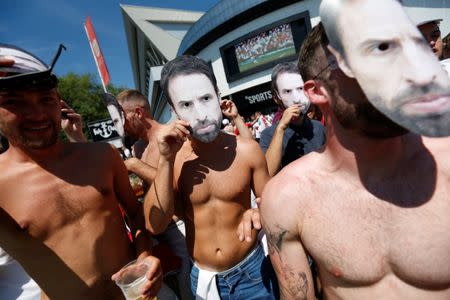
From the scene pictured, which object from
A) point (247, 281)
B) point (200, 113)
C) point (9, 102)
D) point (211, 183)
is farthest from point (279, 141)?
point (9, 102)

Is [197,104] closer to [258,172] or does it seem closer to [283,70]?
[258,172]

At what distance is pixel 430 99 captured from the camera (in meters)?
0.88

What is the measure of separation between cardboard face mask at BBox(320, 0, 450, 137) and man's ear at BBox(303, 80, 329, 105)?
9.2 inches

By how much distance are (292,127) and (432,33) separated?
5.42 feet

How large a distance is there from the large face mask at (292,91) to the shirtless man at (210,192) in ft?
2.68

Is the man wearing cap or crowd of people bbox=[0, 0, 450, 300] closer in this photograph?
crowd of people bbox=[0, 0, 450, 300]

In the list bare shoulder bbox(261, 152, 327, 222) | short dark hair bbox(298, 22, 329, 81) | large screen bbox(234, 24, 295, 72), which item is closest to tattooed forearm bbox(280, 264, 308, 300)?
bare shoulder bbox(261, 152, 327, 222)

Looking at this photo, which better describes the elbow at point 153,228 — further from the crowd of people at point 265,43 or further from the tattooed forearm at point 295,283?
the crowd of people at point 265,43

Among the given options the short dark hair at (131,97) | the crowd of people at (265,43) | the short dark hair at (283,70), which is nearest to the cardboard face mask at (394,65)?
the short dark hair at (283,70)

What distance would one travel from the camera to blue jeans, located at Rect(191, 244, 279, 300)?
202 cm

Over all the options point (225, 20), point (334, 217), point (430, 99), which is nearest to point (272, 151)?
point (334, 217)

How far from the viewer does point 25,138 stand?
154cm

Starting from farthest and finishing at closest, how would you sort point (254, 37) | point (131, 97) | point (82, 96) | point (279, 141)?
point (82, 96) < point (254, 37) < point (131, 97) < point (279, 141)

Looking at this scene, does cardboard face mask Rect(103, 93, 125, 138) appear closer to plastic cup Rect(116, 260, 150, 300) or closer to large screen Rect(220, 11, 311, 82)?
plastic cup Rect(116, 260, 150, 300)
